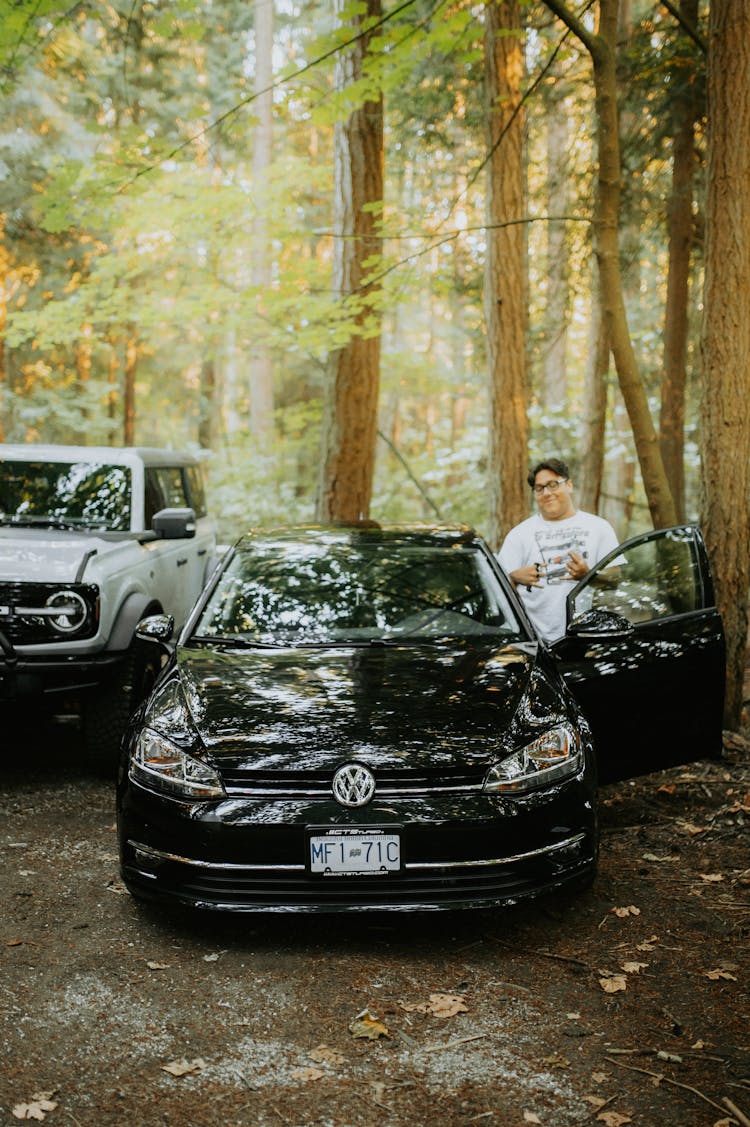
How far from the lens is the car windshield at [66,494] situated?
24.0 feet

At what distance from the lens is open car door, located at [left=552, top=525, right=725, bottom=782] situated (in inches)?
190

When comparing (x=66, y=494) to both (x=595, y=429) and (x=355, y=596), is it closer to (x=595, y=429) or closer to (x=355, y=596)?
(x=355, y=596)

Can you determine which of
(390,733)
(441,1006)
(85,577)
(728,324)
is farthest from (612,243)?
(441,1006)

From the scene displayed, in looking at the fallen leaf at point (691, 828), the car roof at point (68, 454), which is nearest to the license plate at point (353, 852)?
the fallen leaf at point (691, 828)

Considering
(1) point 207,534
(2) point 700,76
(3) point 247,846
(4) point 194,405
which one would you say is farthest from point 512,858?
(4) point 194,405

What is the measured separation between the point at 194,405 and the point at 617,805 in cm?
2725

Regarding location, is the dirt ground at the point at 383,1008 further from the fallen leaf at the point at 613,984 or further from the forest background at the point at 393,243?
the forest background at the point at 393,243

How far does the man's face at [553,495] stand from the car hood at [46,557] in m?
2.63

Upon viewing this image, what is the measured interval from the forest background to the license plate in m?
3.90

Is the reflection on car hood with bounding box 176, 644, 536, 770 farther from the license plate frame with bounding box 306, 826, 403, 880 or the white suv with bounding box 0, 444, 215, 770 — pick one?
the white suv with bounding box 0, 444, 215, 770

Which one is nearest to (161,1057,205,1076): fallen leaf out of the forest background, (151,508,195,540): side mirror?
(151,508,195,540): side mirror

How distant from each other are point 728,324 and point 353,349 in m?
4.69

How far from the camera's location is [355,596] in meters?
5.01

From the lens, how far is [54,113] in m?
23.1
